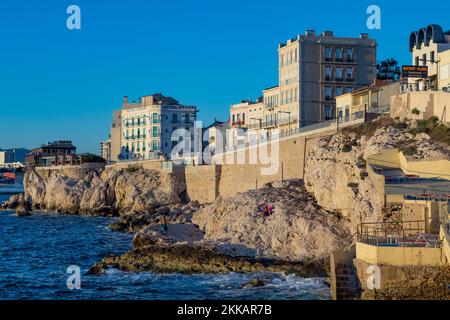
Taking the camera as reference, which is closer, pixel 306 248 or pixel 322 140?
pixel 306 248

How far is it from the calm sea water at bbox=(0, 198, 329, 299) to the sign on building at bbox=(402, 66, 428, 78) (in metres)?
25.4

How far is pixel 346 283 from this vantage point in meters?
28.8

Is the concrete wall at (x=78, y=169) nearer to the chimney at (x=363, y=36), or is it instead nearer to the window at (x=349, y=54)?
the window at (x=349, y=54)

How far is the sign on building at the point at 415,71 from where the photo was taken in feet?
181

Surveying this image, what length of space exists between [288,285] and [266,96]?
49221mm

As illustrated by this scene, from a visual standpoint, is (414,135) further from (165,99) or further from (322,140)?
(165,99)

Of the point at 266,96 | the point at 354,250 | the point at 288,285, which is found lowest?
the point at 288,285

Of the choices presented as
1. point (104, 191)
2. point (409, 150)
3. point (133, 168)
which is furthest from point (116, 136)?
point (409, 150)

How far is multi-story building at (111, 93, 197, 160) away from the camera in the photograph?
112 m

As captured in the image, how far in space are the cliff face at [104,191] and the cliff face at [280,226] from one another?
25905 mm

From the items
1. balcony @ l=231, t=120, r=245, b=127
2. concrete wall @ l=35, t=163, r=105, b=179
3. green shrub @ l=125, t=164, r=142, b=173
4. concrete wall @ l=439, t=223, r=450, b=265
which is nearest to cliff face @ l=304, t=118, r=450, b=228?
concrete wall @ l=439, t=223, r=450, b=265

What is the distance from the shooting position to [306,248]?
41812 millimetres

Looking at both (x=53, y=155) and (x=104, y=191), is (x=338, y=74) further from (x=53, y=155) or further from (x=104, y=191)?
(x=53, y=155)
